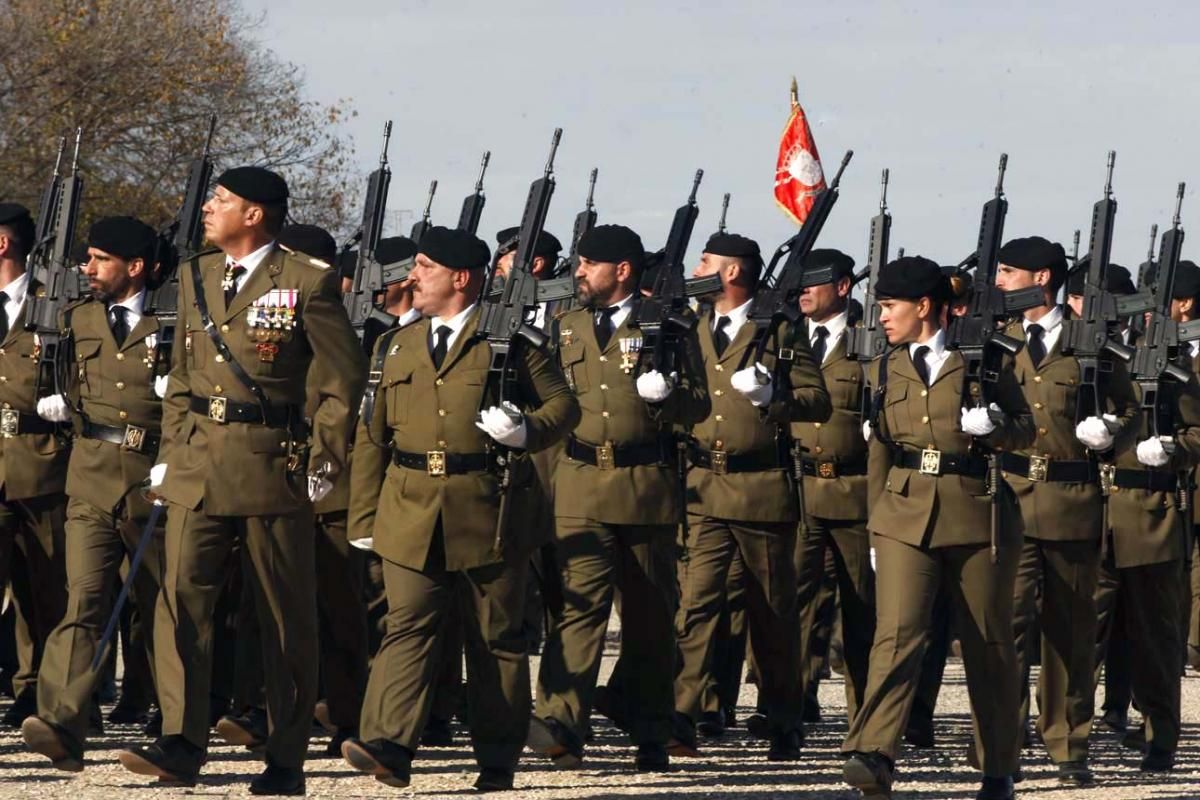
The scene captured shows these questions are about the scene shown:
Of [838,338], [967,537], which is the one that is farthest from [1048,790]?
[838,338]

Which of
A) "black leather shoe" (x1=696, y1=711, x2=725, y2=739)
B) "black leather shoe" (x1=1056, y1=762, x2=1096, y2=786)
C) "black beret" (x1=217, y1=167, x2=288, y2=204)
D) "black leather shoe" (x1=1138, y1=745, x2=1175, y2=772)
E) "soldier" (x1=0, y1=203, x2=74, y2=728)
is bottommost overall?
"black leather shoe" (x1=696, y1=711, x2=725, y2=739)

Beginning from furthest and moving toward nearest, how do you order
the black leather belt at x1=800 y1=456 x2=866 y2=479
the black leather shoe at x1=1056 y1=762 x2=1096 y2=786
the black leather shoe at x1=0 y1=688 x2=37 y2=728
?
the black leather belt at x1=800 y1=456 x2=866 y2=479 < the black leather shoe at x1=0 y1=688 x2=37 y2=728 < the black leather shoe at x1=1056 y1=762 x2=1096 y2=786

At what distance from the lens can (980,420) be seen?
8.42m

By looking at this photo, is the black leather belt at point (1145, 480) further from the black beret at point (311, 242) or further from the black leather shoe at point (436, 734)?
the black beret at point (311, 242)

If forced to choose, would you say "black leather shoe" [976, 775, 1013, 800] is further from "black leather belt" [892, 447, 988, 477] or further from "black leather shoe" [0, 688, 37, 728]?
"black leather shoe" [0, 688, 37, 728]

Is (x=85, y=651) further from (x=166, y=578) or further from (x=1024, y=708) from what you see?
(x=1024, y=708)

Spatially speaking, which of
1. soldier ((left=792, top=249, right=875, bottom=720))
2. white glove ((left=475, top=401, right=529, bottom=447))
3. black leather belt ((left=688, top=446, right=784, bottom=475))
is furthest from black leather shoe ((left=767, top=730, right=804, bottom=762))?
white glove ((left=475, top=401, right=529, bottom=447))

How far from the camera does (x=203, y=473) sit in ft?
26.6

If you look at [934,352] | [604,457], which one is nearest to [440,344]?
[604,457]

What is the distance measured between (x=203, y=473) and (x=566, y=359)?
230 cm

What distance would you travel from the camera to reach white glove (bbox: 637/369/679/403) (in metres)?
9.54

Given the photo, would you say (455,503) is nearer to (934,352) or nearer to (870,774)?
(870,774)

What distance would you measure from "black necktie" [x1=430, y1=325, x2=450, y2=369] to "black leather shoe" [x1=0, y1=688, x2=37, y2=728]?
2855mm

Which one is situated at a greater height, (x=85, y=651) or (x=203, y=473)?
(x=203, y=473)
